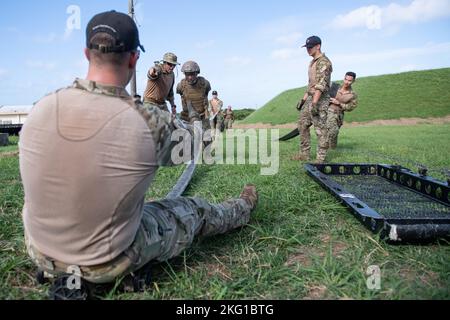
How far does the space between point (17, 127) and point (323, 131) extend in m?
18.2

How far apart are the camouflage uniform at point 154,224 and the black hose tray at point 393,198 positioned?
1.16 meters

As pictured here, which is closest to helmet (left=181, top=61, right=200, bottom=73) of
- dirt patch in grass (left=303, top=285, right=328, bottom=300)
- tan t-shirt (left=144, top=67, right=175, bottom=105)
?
tan t-shirt (left=144, top=67, right=175, bottom=105)

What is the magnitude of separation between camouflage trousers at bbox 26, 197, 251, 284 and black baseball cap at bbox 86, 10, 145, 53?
2.72 feet

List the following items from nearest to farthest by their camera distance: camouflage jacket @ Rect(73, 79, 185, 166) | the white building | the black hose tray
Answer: camouflage jacket @ Rect(73, 79, 185, 166)
the black hose tray
the white building

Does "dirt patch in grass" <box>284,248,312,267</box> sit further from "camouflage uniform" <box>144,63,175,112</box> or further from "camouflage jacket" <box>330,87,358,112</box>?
"camouflage jacket" <box>330,87,358,112</box>

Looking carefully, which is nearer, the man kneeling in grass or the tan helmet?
the man kneeling in grass

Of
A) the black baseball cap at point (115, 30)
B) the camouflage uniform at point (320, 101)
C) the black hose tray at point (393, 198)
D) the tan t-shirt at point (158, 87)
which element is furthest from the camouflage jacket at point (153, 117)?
the tan t-shirt at point (158, 87)

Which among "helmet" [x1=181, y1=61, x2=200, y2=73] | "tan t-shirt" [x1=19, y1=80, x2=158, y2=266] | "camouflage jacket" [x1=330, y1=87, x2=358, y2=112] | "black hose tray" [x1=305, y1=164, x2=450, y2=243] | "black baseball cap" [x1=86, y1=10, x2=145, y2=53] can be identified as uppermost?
"helmet" [x1=181, y1=61, x2=200, y2=73]

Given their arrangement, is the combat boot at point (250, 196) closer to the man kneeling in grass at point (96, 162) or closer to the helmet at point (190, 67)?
the man kneeling in grass at point (96, 162)

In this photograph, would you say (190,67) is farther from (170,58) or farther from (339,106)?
(339,106)

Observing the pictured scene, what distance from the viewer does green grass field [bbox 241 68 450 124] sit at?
94.3ft

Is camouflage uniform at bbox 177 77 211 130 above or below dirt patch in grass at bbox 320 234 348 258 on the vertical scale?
above

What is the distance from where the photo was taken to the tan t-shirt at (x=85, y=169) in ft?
4.95
